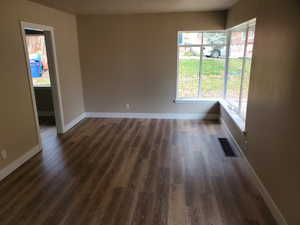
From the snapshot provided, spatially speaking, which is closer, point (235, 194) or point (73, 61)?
point (235, 194)

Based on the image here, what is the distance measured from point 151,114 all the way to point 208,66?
188 centimetres

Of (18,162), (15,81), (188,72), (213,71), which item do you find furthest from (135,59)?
(18,162)

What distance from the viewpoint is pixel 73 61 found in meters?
5.26

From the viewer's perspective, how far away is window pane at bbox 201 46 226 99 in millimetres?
5242

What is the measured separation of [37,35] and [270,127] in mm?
5705

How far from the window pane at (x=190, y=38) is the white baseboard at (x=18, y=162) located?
3871 millimetres

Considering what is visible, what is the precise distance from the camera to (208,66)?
5359 mm

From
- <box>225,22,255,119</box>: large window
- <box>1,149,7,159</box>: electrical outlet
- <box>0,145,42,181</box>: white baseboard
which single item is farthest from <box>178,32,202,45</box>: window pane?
<box>1,149,7,159</box>: electrical outlet

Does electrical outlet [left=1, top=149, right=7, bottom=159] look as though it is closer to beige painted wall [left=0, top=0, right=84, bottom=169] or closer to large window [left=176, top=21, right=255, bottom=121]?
beige painted wall [left=0, top=0, right=84, bottom=169]

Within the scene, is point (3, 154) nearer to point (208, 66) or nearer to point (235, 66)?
point (235, 66)

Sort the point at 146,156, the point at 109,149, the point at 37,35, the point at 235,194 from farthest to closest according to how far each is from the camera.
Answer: the point at 37,35 < the point at 109,149 < the point at 146,156 < the point at 235,194

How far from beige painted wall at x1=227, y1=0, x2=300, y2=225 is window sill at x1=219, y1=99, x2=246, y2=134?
0.42 m

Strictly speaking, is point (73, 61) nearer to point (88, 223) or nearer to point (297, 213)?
point (88, 223)

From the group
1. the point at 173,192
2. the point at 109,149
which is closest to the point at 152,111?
the point at 109,149
